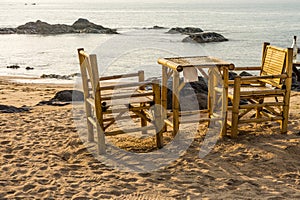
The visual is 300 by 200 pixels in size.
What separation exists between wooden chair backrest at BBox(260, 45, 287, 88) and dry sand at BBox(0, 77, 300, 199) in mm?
756

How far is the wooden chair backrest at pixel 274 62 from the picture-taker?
573cm

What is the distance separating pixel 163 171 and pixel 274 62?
2.69m

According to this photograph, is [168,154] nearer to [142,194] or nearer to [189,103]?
[142,194]

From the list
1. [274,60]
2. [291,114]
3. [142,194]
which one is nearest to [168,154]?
[142,194]

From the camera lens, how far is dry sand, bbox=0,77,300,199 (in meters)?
4.07

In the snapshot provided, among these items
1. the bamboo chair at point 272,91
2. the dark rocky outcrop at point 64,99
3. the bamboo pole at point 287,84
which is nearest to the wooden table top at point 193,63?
the bamboo chair at point 272,91

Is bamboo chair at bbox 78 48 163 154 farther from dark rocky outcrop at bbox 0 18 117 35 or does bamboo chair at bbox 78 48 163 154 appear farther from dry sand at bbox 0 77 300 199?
dark rocky outcrop at bbox 0 18 117 35

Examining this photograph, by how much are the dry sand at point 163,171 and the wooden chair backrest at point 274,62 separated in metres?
0.76

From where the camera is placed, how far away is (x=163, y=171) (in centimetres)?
466

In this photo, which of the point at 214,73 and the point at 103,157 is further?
the point at 214,73

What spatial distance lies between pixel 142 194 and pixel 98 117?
147 centimetres

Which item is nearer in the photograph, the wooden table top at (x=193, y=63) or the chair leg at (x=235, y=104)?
the wooden table top at (x=193, y=63)

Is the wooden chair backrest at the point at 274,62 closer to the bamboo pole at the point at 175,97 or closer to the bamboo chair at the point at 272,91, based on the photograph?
the bamboo chair at the point at 272,91

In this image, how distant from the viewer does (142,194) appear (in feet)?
13.2
